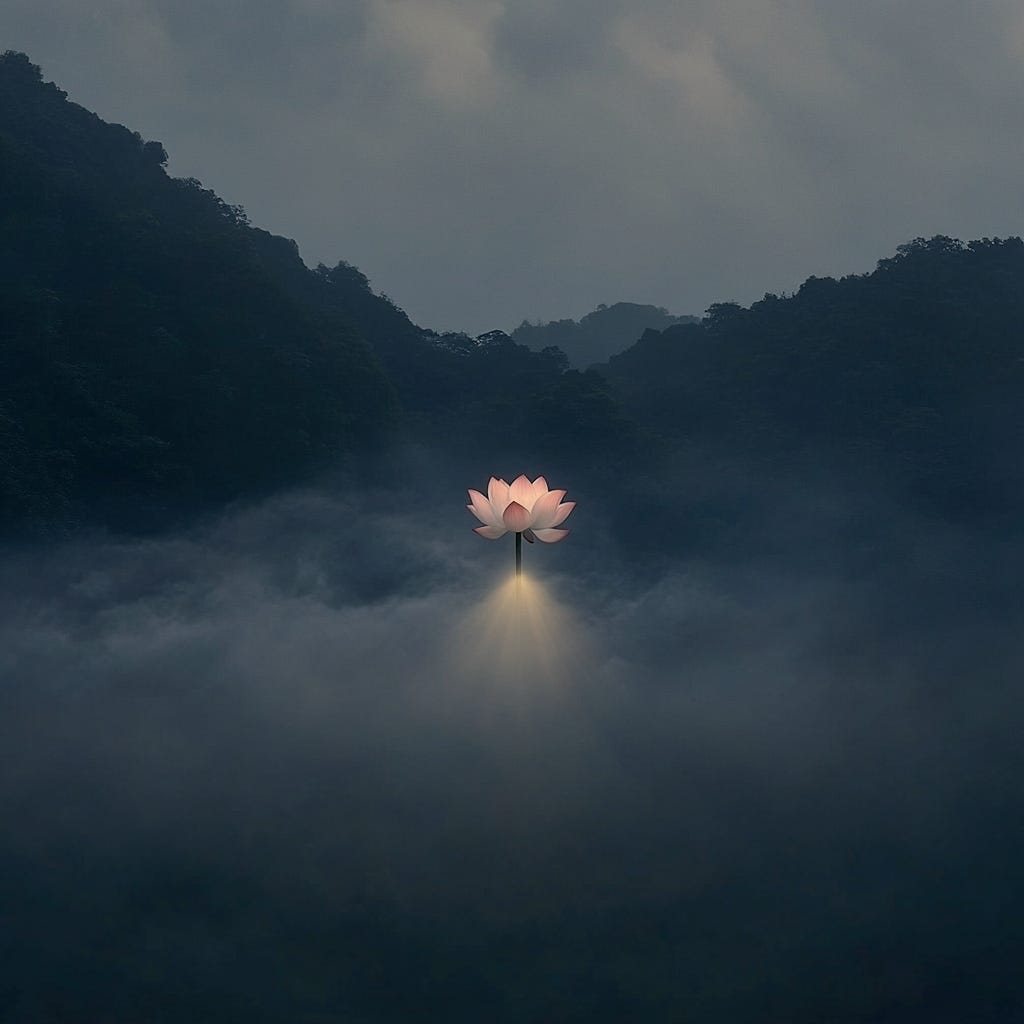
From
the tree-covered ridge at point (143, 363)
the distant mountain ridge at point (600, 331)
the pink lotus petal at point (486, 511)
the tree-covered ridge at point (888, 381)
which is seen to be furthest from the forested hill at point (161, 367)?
the distant mountain ridge at point (600, 331)

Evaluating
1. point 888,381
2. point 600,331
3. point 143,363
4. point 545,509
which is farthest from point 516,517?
point 600,331

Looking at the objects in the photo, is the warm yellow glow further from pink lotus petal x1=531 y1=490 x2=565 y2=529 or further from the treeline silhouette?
the treeline silhouette

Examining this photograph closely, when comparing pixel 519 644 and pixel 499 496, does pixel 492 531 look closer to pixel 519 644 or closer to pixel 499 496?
pixel 499 496

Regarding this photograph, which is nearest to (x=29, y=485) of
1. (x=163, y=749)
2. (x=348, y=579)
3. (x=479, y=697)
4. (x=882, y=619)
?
(x=348, y=579)

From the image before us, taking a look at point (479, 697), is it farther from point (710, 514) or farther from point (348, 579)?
point (710, 514)

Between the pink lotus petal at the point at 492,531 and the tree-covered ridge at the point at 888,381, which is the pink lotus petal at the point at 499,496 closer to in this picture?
the pink lotus petal at the point at 492,531

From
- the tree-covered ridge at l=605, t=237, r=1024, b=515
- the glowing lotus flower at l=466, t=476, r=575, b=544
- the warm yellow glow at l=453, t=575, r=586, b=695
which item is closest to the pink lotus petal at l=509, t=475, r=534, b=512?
the glowing lotus flower at l=466, t=476, r=575, b=544
